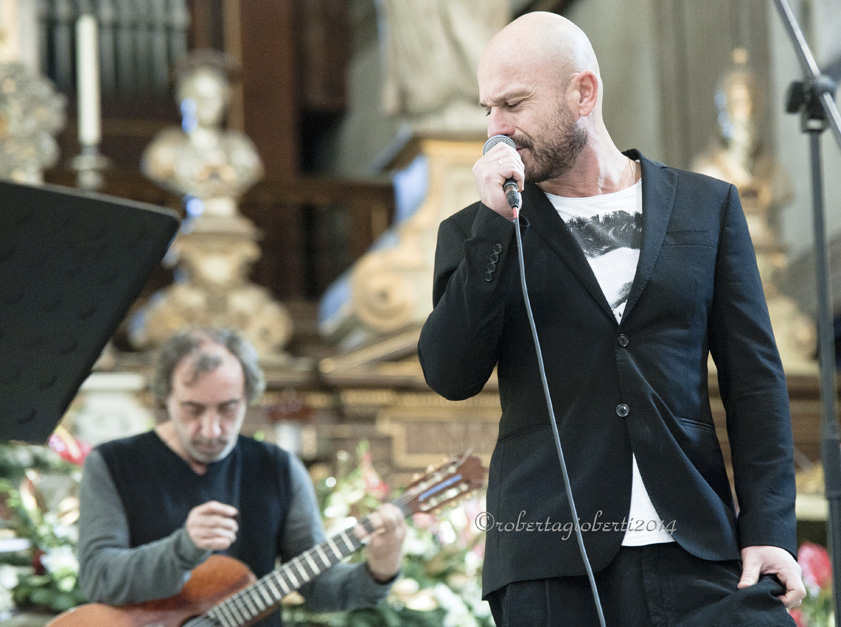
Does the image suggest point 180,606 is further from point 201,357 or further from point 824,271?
point 824,271

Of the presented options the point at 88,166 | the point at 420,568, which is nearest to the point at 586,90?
the point at 420,568

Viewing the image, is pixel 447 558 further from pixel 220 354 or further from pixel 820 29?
pixel 820 29

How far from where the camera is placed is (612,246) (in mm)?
2014

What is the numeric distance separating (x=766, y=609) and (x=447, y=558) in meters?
2.07

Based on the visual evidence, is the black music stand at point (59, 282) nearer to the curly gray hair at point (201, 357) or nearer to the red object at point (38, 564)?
the curly gray hair at point (201, 357)

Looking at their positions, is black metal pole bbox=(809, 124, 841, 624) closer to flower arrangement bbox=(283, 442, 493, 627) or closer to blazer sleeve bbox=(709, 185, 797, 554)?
blazer sleeve bbox=(709, 185, 797, 554)

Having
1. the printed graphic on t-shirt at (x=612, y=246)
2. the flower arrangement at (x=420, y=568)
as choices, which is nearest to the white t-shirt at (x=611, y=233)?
the printed graphic on t-shirt at (x=612, y=246)

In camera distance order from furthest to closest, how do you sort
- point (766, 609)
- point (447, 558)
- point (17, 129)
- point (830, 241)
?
point (830, 241) → point (17, 129) → point (447, 558) → point (766, 609)

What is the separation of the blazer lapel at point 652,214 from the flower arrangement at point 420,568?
5.25 ft

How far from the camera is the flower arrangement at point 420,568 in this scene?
3539mm

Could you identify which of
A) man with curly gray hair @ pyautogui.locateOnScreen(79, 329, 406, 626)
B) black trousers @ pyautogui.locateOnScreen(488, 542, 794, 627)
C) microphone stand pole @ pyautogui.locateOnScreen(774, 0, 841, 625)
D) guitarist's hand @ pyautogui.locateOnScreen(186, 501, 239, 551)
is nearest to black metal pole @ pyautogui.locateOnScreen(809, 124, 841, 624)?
microphone stand pole @ pyautogui.locateOnScreen(774, 0, 841, 625)

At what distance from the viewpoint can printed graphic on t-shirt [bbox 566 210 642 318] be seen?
6.51 ft

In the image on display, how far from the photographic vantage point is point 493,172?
1.86m

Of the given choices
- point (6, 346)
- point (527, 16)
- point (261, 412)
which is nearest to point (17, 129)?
point (261, 412)
